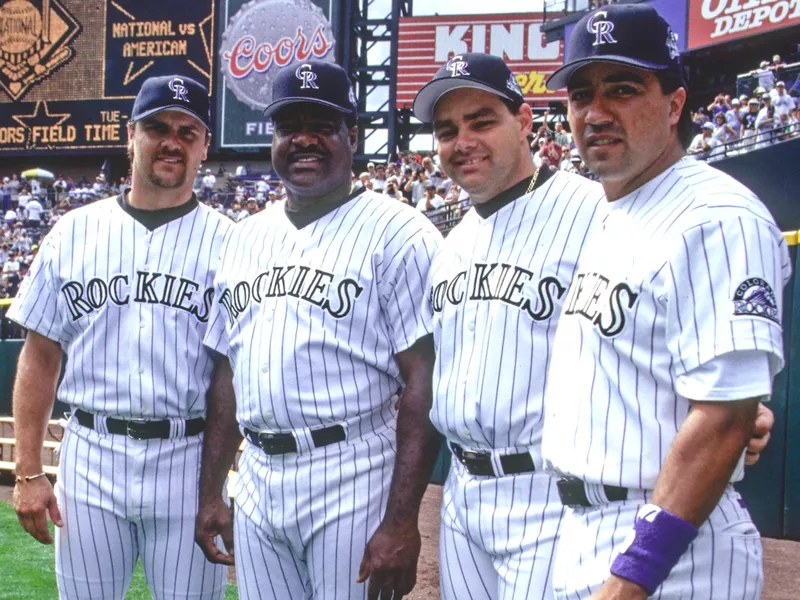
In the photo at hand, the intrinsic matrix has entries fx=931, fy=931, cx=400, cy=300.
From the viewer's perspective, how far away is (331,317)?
215cm

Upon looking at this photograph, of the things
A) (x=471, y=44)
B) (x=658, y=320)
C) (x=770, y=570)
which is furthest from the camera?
(x=471, y=44)

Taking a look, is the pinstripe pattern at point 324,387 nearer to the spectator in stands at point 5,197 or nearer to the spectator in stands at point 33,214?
the spectator in stands at point 33,214

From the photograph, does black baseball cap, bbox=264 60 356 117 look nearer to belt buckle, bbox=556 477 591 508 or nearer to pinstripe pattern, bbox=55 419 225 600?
pinstripe pattern, bbox=55 419 225 600

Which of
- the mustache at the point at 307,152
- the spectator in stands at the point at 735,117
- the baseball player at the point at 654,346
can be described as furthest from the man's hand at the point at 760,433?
the spectator in stands at the point at 735,117

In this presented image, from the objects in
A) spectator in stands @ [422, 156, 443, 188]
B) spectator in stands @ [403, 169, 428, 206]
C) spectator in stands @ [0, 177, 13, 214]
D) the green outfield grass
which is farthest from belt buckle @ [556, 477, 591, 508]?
spectator in stands @ [0, 177, 13, 214]

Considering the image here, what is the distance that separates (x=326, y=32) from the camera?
19.5 metres

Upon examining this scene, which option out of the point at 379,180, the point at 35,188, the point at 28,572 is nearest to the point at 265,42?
the point at 379,180

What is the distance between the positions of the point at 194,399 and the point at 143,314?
259 millimetres

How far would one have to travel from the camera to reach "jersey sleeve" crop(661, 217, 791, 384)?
132 centimetres

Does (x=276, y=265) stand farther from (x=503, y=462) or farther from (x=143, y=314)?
(x=503, y=462)

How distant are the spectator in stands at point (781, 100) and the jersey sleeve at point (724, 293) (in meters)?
9.84

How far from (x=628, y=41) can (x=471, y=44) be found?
70.1 ft

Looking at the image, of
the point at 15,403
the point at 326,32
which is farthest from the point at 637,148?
the point at 326,32

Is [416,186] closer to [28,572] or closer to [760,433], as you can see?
[28,572]
